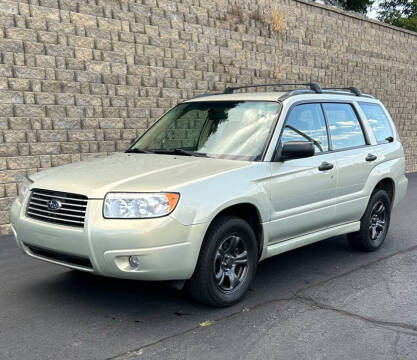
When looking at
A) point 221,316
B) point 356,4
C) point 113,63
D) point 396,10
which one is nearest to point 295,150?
point 221,316

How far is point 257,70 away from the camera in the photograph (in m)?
12.0

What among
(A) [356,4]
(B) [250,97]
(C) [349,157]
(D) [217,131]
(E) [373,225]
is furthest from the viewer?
(A) [356,4]

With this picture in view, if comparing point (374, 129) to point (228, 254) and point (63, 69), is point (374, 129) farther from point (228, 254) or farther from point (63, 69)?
point (63, 69)

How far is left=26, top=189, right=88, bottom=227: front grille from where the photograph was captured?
3.96 metres

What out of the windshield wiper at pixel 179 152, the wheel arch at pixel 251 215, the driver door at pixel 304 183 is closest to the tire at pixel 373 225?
the driver door at pixel 304 183

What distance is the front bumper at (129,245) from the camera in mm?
3805

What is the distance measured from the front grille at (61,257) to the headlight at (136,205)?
1.42 ft

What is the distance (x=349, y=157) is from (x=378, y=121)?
48.3 inches

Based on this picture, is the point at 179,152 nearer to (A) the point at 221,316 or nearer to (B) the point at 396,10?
(A) the point at 221,316

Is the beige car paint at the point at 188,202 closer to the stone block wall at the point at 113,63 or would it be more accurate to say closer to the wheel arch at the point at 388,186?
the wheel arch at the point at 388,186

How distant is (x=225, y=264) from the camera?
4410mm

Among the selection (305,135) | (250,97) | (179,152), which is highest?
(250,97)

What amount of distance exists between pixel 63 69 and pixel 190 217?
5067 mm

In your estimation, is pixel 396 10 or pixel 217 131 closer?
pixel 217 131
